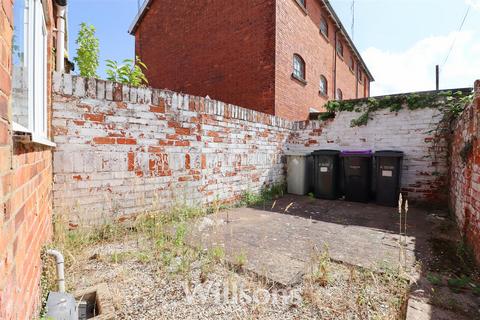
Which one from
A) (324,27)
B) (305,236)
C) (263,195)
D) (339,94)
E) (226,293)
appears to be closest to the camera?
(226,293)

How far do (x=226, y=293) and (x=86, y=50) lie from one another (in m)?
5.58

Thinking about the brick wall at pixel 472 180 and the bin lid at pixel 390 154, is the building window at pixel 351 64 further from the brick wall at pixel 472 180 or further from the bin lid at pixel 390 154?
the brick wall at pixel 472 180

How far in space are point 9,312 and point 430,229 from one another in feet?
17.6

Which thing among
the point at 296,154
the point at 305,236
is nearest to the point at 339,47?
the point at 296,154

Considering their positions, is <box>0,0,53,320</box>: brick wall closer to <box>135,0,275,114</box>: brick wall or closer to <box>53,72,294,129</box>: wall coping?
<box>53,72,294,129</box>: wall coping

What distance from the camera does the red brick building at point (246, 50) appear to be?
29.3 ft

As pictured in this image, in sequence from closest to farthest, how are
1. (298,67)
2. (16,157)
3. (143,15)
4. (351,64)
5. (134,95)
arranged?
(16,157) < (134,95) < (298,67) < (143,15) < (351,64)

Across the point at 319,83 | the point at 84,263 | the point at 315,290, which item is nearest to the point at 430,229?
the point at 315,290

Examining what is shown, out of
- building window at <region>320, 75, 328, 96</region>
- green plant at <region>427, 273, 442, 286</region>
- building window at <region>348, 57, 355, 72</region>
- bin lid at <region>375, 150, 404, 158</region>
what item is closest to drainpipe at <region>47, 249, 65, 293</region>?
green plant at <region>427, 273, 442, 286</region>

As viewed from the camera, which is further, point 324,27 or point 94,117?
point 324,27

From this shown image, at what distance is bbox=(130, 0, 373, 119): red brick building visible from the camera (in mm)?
8922

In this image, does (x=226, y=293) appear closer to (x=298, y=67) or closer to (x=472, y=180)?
(x=472, y=180)

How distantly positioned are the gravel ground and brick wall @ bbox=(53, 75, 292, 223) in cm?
118

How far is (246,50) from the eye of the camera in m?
9.32
